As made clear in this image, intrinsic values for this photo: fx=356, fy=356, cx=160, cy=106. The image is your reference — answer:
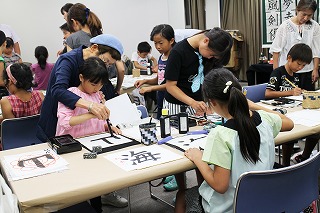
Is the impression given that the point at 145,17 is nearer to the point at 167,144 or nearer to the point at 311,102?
the point at 311,102

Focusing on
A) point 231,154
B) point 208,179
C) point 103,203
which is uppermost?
point 231,154

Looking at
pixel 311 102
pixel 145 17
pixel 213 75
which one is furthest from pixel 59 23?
pixel 213 75

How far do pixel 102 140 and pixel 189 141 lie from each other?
1.58 feet

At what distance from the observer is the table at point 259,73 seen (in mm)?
5707

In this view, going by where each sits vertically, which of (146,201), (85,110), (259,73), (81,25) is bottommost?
(146,201)

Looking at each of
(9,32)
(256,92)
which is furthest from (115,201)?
(9,32)

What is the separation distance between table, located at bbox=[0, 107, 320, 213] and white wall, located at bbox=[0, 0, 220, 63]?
184 inches

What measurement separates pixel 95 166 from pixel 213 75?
2.13 ft

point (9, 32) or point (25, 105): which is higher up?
point (9, 32)

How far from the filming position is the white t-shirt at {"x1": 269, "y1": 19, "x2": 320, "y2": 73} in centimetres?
376

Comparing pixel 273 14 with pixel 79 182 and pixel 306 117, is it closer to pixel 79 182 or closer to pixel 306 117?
pixel 306 117

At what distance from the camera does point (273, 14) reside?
6.51 metres

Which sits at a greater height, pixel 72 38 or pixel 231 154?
pixel 72 38

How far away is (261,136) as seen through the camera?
1476 millimetres
